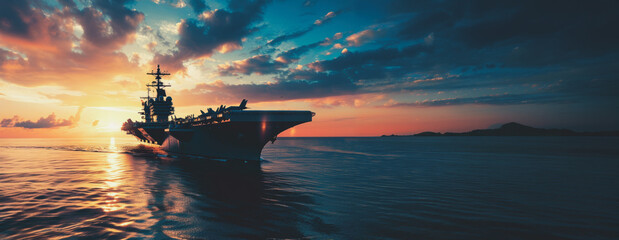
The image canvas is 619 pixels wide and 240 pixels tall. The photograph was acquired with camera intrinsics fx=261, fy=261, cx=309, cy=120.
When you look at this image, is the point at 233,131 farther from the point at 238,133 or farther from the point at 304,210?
the point at 304,210

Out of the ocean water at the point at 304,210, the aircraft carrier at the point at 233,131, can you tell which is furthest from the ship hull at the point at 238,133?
the ocean water at the point at 304,210

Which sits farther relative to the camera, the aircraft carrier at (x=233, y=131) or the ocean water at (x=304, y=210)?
the aircraft carrier at (x=233, y=131)

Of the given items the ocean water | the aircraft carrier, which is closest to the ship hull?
the aircraft carrier

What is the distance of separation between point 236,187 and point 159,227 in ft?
17.9

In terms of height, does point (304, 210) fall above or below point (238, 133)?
below

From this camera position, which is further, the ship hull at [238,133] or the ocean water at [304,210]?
the ship hull at [238,133]

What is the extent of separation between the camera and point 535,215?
743cm

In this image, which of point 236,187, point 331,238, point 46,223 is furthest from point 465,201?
point 46,223

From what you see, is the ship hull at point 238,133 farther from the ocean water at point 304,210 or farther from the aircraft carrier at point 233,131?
the ocean water at point 304,210

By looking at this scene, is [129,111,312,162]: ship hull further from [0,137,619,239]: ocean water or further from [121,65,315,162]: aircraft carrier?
[0,137,619,239]: ocean water

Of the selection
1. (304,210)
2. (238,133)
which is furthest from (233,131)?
(304,210)

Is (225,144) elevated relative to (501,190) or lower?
elevated

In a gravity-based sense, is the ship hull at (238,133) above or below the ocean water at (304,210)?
above

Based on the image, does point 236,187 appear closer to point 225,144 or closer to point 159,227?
point 159,227
